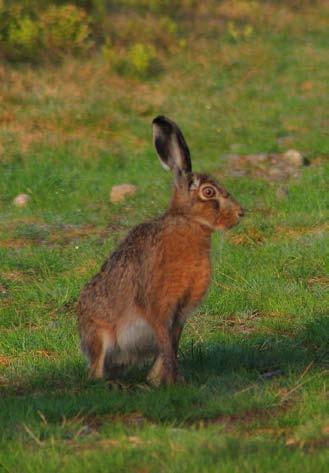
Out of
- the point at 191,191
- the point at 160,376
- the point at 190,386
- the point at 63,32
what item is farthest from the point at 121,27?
the point at 190,386

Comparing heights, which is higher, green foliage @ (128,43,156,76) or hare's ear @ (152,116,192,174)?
hare's ear @ (152,116,192,174)

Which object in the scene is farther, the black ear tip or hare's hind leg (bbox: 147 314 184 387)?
the black ear tip

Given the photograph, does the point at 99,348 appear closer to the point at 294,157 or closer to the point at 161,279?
the point at 161,279

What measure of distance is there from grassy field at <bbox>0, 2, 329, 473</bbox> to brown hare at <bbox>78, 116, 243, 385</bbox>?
21 cm

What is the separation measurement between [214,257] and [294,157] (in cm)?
427

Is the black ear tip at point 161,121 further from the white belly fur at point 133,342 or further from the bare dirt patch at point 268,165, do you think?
the bare dirt patch at point 268,165

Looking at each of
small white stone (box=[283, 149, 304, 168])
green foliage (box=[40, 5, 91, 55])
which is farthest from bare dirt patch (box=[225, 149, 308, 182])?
green foliage (box=[40, 5, 91, 55])

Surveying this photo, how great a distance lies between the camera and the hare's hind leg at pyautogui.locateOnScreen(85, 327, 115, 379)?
636 cm

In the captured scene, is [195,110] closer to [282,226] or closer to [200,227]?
[282,226]

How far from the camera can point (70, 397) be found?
5996 mm

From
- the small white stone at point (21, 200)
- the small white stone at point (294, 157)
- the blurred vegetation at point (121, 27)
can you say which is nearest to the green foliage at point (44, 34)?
the blurred vegetation at point (121, 27)

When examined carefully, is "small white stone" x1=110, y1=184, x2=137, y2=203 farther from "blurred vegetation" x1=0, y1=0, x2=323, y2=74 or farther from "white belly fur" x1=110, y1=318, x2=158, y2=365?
"white belly fur" x1=110, y1=318, x2=158, y2=365

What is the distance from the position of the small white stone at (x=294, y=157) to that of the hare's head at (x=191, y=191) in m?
6.83

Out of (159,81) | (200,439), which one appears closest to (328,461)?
(200,439)
